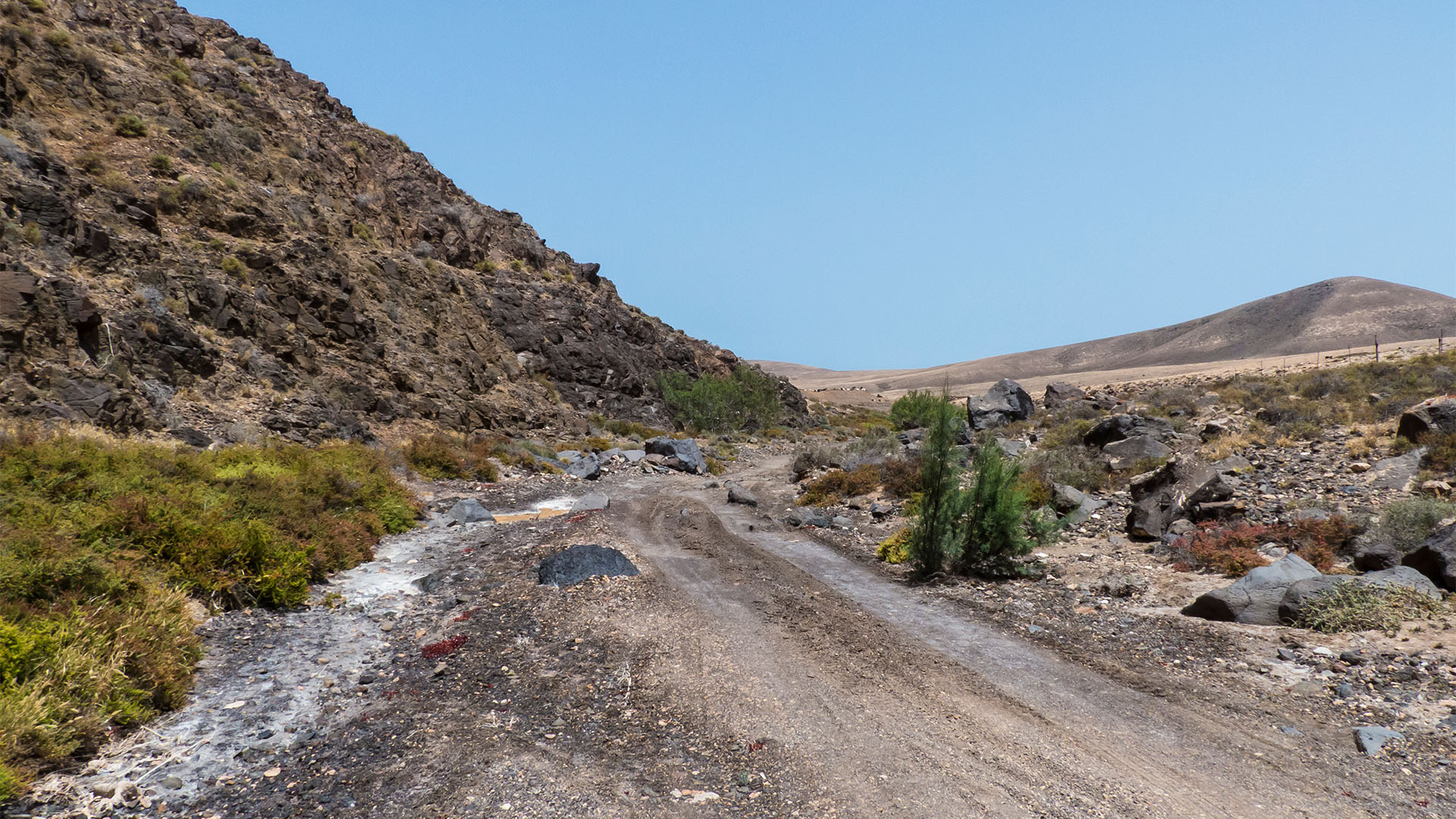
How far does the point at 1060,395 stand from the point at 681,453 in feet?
90.5

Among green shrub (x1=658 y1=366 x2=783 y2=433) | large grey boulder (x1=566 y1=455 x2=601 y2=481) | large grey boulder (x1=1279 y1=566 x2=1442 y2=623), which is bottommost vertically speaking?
large grey boulder (x1=1279 y1=566 x2=1442 y2=623)

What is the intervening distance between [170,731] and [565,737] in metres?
3.51

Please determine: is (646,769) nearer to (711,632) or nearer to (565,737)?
(565,737)

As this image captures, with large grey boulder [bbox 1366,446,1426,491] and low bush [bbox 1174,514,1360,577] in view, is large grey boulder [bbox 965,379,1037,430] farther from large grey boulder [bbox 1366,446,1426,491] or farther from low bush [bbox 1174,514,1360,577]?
low bush [bbox 1174,514,1360,577]

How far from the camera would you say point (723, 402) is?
178 feet

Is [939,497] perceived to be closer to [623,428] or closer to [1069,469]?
[1069,469]

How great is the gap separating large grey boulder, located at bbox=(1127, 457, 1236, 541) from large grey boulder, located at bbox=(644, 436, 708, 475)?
20.4 m

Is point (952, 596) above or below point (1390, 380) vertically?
below

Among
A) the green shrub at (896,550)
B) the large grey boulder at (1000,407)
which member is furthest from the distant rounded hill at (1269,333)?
the green shrub at (896,550)

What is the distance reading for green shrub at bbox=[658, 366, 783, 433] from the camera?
52.6 m

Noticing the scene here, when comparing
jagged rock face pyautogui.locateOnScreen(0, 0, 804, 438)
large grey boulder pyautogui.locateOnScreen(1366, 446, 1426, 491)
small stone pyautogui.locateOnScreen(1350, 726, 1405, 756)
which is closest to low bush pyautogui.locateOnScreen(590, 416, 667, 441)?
jagged rock face pyautogui.locateOnScreen(0, 0, 804, 438)

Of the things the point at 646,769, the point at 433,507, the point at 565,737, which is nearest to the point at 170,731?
the point at 565,737

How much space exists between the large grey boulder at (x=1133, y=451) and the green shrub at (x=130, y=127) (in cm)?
3653

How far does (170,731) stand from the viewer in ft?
20.2
